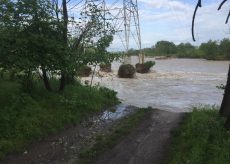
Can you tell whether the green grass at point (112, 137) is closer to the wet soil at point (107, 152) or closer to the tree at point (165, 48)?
the wet soil at point (107, 152)

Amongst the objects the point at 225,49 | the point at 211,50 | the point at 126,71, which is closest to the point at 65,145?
the point at 126,71

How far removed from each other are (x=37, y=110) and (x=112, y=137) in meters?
1.99

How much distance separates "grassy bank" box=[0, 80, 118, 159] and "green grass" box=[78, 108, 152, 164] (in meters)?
1.04

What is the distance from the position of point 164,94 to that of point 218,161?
13.1m

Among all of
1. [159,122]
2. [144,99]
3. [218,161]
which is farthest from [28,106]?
[144,99]

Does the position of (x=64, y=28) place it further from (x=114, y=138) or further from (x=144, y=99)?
(x=144, y=99)

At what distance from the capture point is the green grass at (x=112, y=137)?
275 inches

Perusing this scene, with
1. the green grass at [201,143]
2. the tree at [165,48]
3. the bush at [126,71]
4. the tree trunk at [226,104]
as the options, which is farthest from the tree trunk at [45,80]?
the tree at [165,48]

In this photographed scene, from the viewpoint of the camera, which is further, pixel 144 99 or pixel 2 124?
pixel 144 99

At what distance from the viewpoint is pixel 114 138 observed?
8.07 meters

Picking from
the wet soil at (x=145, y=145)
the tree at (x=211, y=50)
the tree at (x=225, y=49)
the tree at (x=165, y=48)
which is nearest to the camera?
the wet soil at (x=145, y=145)

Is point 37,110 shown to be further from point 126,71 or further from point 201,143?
point 126,71

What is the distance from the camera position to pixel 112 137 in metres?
8.16

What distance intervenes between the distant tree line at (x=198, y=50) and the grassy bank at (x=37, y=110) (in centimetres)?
2657
